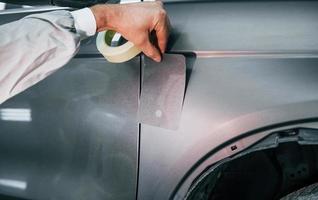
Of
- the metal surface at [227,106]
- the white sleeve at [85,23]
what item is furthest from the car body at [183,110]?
the white sleeve at [85,23]

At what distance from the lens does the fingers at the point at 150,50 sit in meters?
1.46

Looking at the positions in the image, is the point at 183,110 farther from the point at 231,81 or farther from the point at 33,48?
the point at 33,48

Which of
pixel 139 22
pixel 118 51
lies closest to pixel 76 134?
pixel 118 51

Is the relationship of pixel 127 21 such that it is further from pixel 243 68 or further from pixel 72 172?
pixel 72 172

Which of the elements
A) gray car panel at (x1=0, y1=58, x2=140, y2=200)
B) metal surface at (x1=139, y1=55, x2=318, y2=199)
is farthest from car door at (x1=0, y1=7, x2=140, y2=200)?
metal surface at (x1=139, y1=55, x2=318, y2=199)

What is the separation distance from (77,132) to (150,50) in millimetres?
391

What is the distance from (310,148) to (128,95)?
608mm

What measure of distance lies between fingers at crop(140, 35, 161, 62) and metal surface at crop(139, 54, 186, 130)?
0.04m

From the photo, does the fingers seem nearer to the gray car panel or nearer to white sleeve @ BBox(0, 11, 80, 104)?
the gray car panel

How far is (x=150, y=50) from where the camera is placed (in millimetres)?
1477

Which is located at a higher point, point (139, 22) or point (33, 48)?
point (139, 22)

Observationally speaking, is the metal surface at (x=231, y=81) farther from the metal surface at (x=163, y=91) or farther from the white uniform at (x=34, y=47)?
the white uniform at (x=34, y=47)

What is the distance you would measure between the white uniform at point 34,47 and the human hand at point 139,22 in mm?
44

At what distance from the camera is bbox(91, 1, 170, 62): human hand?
4.75ft
